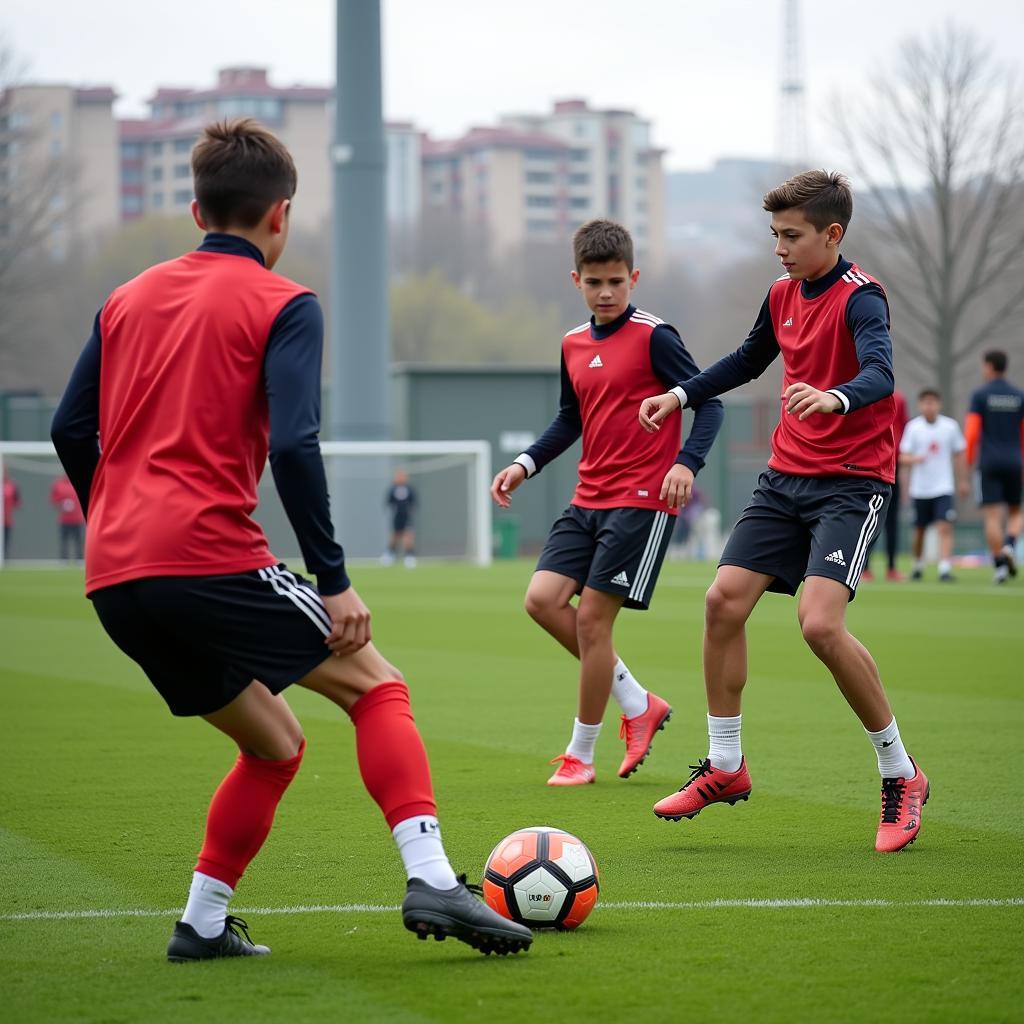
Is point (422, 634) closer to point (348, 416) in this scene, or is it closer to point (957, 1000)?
point (957, 1000)

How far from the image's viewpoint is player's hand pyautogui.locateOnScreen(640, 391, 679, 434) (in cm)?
608

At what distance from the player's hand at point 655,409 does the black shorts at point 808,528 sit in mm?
414

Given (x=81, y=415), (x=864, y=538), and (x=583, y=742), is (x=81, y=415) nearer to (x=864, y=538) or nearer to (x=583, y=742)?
(x=864, y=538)

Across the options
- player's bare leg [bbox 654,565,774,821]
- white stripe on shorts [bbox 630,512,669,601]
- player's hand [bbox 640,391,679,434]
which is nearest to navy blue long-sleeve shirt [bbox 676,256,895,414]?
player's hand [bbox 640,391,679,434]

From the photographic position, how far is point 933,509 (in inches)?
838

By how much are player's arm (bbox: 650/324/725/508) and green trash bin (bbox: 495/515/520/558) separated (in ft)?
93.8

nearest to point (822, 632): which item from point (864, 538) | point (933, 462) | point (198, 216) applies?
point (864, 538)

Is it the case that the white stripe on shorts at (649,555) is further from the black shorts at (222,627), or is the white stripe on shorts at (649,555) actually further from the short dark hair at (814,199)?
the black shorts at (222,627)

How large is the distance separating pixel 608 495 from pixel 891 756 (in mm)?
1917

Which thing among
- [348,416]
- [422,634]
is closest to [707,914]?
[422,634]

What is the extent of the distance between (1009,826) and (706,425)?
80.0 inches

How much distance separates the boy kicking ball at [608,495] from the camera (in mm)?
7219

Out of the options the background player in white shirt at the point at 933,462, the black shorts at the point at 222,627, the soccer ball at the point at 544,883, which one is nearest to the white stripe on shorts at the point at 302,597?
the black shorts at the point at 222,627

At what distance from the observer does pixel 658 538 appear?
24.0 ft
